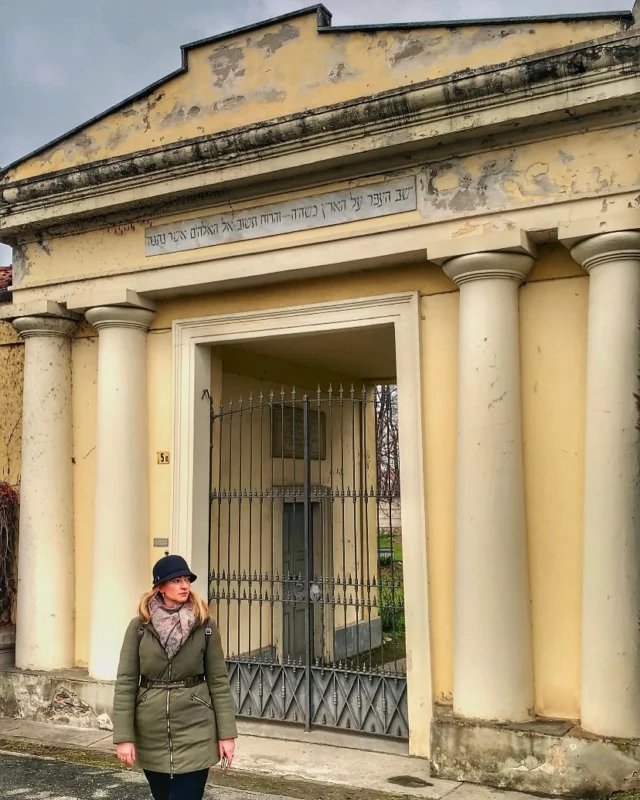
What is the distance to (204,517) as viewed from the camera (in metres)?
6.86

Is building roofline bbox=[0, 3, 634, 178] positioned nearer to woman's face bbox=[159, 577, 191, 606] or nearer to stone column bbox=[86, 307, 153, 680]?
stone column bbox=[86, 307, 153, 680]

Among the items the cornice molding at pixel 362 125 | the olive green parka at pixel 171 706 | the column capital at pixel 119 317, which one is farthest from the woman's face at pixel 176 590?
the column capital at pixel 119 317

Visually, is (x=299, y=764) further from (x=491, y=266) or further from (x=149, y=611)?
(x=491, y=266)

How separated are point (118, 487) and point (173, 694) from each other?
3.41 metres

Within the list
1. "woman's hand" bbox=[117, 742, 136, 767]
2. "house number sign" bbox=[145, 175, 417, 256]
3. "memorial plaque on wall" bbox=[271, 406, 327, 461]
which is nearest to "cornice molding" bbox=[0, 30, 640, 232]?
"house number sign" bbox=[145, 175, 417, 256]

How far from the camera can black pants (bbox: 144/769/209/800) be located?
338 cm

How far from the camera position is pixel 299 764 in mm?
5586

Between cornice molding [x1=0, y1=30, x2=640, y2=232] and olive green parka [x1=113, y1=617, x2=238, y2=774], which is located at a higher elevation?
cornice molding [x1=0, y1=30, x2=640, y2=232]

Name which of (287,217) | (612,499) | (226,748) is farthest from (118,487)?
(612,499)

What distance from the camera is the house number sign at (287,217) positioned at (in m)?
5.78

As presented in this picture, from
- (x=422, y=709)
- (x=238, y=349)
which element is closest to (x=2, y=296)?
(x=238, y=349)

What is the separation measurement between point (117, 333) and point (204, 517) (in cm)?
169

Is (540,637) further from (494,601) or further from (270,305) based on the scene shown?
(270,305)

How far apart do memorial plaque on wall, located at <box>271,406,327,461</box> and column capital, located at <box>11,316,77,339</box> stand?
6.88ft
